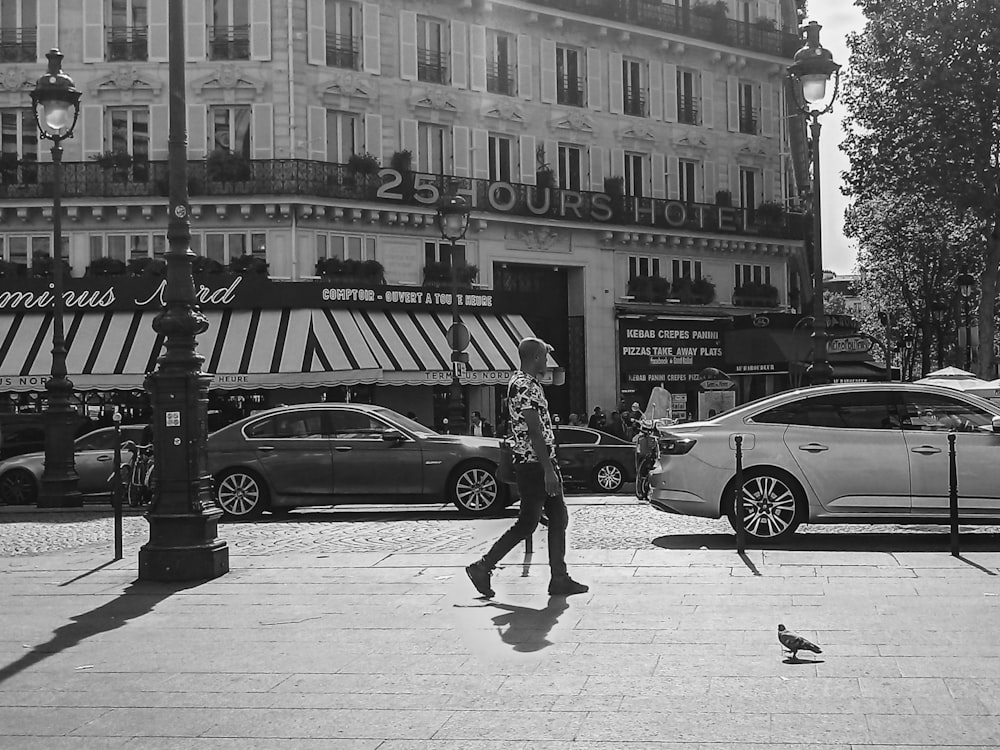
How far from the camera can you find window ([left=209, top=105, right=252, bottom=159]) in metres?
33.7

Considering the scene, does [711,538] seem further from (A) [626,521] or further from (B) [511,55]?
(B) [511,55]

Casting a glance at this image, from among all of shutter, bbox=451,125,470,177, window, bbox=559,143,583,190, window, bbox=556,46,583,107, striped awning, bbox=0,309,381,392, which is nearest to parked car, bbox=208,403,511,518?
striped awning, bbox=0,309,381,392

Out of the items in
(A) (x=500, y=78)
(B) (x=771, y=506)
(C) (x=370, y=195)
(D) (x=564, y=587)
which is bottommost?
(D) (x=564, y=587)

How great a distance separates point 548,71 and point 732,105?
7433 millimetres

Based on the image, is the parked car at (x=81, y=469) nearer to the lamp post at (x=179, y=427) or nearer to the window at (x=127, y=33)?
the lamp post at (x=179, y=427)

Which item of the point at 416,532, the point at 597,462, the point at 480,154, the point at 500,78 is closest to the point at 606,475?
the point at 597,462

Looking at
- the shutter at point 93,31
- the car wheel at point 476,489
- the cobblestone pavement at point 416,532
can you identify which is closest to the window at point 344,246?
the shutter at point 93,31

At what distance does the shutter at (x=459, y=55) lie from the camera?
1438 inches

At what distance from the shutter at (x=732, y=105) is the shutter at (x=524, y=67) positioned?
7.87 meters

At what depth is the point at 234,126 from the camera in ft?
111

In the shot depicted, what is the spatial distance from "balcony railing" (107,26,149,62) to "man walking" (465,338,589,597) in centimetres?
2733

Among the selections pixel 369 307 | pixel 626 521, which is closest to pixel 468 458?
Answer: pixel 626 521

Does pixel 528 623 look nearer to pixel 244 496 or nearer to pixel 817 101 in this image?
pixel 244 496

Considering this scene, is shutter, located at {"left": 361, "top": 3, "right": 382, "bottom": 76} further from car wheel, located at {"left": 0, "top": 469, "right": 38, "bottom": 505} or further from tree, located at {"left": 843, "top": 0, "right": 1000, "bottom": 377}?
car wheel, located at {"left": 0, "top": 469, "right": 38, "bottom": 505}
